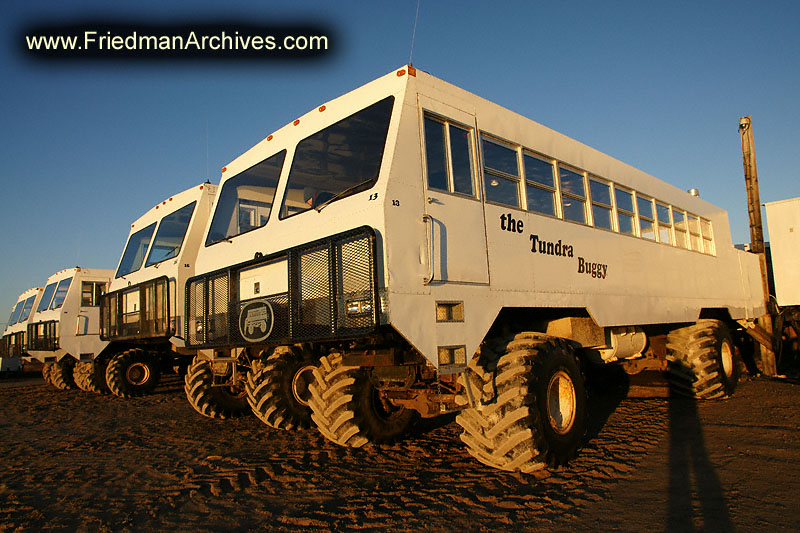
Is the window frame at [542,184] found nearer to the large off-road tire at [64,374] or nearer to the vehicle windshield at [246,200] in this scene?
the vehicle windshield at [246,200]

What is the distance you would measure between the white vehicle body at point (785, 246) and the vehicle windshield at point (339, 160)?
11.8 metres

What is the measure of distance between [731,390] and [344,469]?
748 cm

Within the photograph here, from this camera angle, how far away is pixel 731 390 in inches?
366

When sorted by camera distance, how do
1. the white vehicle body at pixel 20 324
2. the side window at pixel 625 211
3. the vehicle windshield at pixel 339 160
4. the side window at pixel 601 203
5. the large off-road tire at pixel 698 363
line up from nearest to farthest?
1. the vehicle windshield at pixel 339 160
2. the side window at pixel 601 203
3. the side window at pixel 625 211
4. the large off-road tire at pixel 698 363
5. the white vehicle body at pixel 20 324

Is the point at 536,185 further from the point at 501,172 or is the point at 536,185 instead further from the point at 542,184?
the point at 501,172

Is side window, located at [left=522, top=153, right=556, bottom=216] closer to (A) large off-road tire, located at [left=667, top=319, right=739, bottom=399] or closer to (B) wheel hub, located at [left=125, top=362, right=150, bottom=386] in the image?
(A) large off-road tire, located at [left=667, top=319, right=739, bottom=399]

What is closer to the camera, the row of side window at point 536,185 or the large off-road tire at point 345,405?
the row of side window at point 536,185

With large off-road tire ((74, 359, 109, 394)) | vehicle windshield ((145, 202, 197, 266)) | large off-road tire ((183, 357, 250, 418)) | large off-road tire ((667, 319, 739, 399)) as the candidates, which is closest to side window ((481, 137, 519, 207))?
large off-road tire ((183, 357, 250, 418))

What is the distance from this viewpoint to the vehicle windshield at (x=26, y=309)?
1798 centimetres

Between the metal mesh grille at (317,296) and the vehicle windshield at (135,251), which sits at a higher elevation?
the vehicle windshield at (135,251)

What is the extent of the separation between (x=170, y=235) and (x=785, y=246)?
13.4 metres

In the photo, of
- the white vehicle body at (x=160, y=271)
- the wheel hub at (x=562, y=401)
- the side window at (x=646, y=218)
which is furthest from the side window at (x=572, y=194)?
the white vehicle body at (x=160, y=271)

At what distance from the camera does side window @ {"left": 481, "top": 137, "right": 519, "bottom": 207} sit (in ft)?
17.6

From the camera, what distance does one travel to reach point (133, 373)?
1266 centimetres
